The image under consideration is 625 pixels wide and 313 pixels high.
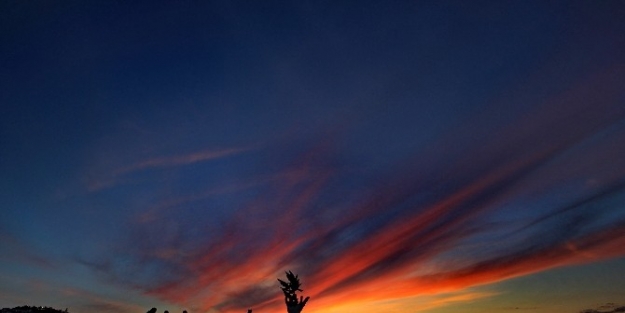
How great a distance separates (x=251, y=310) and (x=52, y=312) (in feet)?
61.0

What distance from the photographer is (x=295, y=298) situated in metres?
25.0

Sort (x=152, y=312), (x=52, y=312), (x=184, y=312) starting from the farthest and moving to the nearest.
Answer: (x=52, y=312), (x=184, y=312), (x=152, y=312)

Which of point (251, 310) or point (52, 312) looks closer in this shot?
point (251, 310)

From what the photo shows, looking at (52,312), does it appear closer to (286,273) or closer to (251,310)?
(251,310)

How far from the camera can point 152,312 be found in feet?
78.5

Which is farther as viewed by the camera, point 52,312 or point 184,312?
point 52,312

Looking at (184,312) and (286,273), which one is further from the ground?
(286,273)

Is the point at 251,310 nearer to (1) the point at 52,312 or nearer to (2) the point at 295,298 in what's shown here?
(2) the point at 295,298

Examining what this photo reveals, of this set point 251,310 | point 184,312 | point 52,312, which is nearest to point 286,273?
point 251,310

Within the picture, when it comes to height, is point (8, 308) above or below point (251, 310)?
above

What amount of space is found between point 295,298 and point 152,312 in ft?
32.1

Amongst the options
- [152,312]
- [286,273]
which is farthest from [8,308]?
[286,273]

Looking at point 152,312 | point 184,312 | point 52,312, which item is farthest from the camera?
point 52,312

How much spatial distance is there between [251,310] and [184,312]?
5378mm
